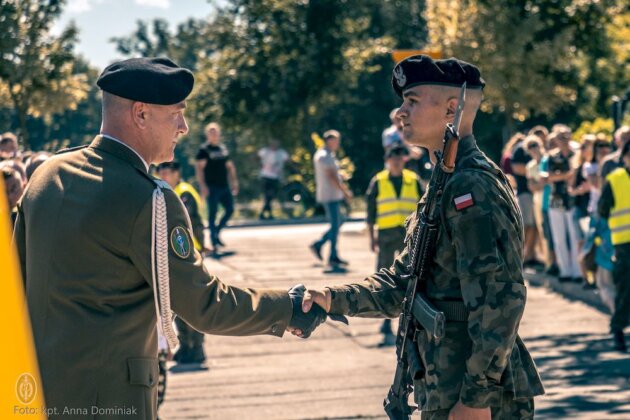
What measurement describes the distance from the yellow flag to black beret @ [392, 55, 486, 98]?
192cm

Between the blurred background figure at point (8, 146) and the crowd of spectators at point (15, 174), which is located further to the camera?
the blurred background figure at point (8, 146)

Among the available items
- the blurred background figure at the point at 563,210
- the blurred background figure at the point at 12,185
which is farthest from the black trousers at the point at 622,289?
the blurred background figure at the point at 12,185

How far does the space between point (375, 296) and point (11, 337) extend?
78.9 inches

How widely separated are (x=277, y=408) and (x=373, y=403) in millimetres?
748

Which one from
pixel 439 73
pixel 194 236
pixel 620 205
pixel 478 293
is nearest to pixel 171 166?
pixel 194 236

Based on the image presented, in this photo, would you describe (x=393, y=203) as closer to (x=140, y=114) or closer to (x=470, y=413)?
(x=470, y=413)

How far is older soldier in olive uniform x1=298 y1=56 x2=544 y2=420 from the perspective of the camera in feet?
14.8

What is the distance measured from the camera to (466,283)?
179 inches

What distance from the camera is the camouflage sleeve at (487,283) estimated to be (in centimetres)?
450

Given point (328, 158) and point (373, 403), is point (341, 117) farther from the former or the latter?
point (373, 403)

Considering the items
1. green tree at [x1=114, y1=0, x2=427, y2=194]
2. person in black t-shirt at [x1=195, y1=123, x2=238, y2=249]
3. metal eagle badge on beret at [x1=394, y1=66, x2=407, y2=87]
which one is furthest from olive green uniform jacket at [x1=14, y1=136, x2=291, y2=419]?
green tree at [x1=114, y1=0, x2=427, y2=194]

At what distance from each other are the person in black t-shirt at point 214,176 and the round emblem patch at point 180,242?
49.1 feet

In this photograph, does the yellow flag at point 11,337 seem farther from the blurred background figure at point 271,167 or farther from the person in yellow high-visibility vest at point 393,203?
the blurred background figure at point 271,167

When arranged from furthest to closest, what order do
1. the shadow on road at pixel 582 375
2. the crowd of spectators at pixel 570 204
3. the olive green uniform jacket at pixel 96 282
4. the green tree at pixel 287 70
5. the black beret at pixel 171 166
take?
the green tree at pixel 287 70 < the crowd of spectators at pixel 570 204 < the black beret at pixel 171 166 < the shadow on road at pixel 582 375 < the olive green uniform jacket at pixel 96 282
